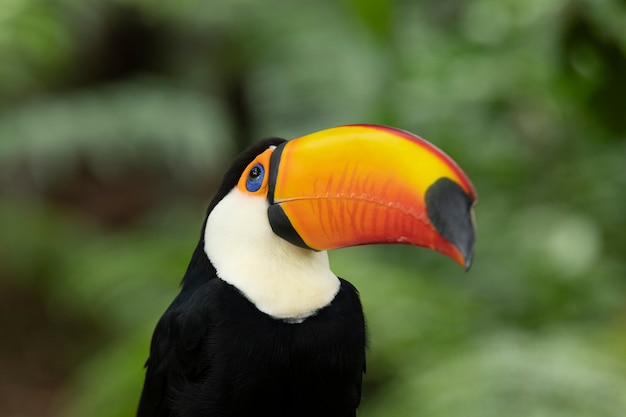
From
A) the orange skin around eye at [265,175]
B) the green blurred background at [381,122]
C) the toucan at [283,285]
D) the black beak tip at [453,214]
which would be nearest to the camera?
the black beak tip at [453,214]

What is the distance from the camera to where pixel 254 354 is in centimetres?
151

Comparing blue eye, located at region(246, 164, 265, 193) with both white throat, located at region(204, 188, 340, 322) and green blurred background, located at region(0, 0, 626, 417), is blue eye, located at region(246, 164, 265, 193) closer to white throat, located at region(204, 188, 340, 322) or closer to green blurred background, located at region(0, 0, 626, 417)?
white throat, located at region(204, 188, 340, 322)

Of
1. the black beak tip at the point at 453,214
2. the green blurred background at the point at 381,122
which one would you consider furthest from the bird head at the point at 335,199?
the green blurred background at the point at 381,122

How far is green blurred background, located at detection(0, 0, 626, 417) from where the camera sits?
7.66 ft

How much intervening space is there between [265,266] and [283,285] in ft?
0.14

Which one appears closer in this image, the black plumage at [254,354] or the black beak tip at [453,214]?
the black beak tip at [453,214]

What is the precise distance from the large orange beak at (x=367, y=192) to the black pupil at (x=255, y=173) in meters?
0.03

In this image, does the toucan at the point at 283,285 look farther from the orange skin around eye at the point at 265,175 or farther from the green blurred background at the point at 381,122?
the green blurred background at the point at 381,122

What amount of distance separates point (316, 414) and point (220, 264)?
29cm

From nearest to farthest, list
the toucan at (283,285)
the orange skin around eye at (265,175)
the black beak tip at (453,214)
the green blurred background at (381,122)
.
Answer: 1. the black beak tip at (453,214)
2. the toucan at (283,285)
3. the orange skin around eye at (265,175)
4. the green blurred background at (381,122)

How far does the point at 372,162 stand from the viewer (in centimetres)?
142

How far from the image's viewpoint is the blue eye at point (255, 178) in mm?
1565

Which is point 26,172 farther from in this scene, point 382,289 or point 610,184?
point 610,184

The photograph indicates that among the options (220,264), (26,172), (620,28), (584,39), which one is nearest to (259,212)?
(220,264)
